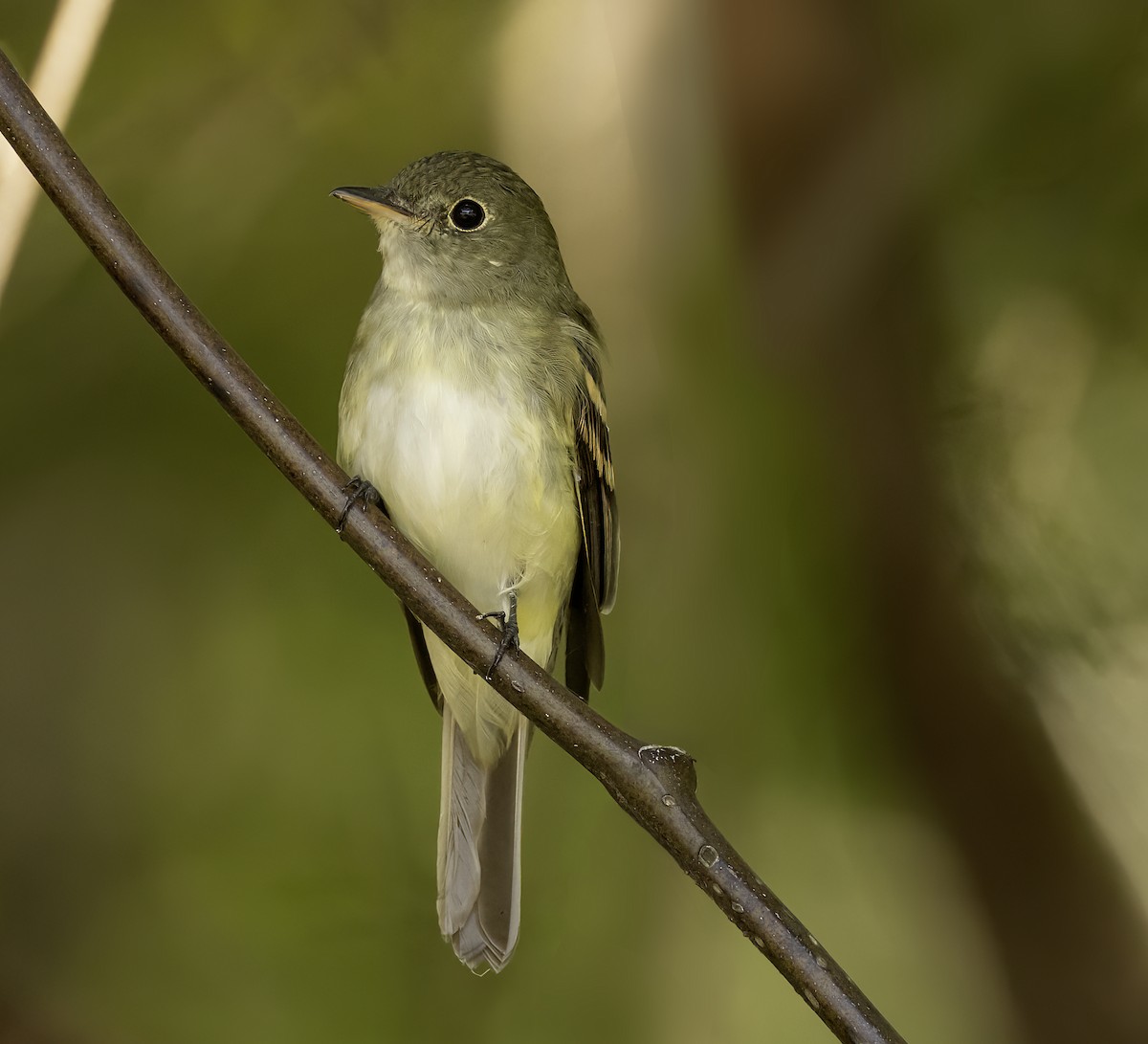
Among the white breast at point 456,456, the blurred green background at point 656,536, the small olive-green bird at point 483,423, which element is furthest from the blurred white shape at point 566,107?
the white breast at point 456,456

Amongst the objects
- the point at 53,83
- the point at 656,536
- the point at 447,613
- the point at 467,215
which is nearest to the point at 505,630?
the point at 447,613

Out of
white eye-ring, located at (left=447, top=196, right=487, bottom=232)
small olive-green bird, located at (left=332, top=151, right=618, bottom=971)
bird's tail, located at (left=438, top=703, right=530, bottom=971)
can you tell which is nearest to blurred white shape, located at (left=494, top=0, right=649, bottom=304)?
small olive-green bird, located at (left=332, top=151, right=618, bottom=971)

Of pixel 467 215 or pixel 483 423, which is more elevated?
pixel 467 215

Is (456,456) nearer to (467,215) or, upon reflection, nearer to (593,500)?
(593,500)

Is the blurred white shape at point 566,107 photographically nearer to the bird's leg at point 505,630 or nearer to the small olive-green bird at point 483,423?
the small olive-green bird at point 483,423

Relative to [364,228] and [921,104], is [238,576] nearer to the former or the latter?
[364,228]

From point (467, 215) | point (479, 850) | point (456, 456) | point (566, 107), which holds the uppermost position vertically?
point (566, 107)
